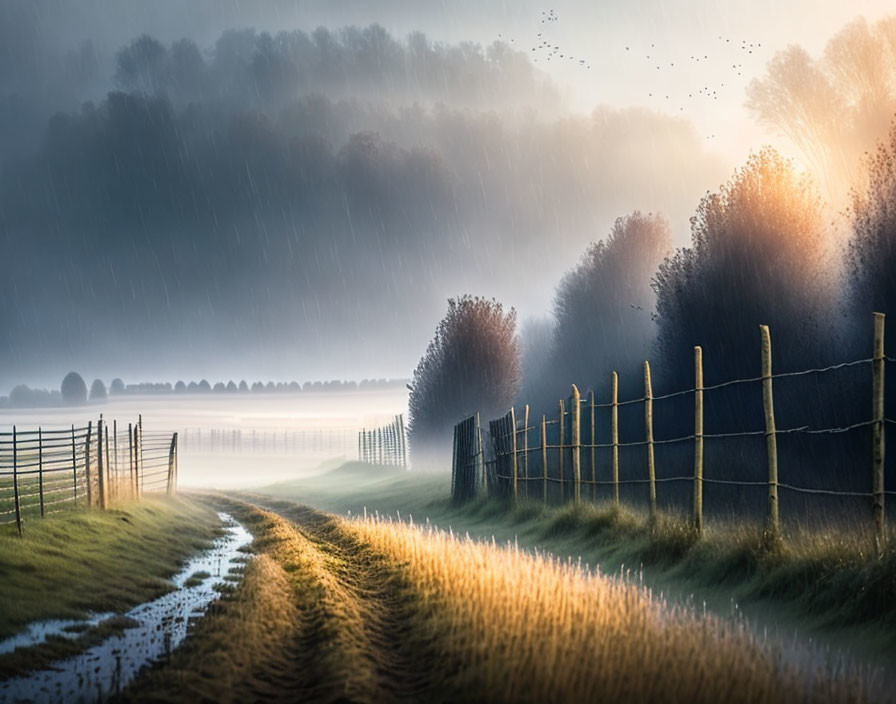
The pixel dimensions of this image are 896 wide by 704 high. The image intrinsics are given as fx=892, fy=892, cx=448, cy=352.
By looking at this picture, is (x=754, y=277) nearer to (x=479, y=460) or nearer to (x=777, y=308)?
(x=777, y=308)

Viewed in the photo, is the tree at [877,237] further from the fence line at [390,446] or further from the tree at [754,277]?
the fence line at [390,446]

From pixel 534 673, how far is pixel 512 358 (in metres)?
46.0

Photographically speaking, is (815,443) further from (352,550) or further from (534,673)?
(534,673)

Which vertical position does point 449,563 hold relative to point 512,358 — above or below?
below

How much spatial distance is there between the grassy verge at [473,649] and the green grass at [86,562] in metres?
2.12

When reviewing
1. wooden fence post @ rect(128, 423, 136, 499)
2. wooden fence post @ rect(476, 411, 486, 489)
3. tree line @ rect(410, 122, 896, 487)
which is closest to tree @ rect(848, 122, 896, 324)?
tree line @ rect(410, 122, 896, 487)

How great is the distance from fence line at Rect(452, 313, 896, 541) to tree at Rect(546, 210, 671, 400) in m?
16.5

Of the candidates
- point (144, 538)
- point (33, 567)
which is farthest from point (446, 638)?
point (144, 538)

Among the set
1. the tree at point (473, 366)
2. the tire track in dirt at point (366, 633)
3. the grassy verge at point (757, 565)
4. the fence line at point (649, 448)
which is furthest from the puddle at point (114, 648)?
the tree at point (473, 366)

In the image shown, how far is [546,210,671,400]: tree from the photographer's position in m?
51.7

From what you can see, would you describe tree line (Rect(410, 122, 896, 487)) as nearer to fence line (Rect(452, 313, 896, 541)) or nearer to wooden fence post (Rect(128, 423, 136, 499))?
fence line (Rect(452, 313, 896, 541))

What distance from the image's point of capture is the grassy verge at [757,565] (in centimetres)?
874

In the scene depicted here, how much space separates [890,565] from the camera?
8758 millimetres

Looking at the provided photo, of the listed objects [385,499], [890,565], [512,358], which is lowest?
[385,499]
